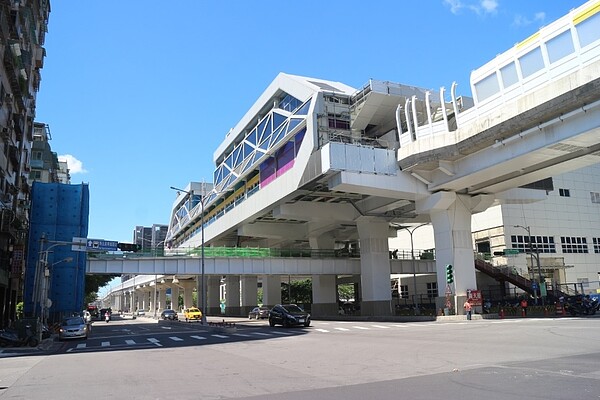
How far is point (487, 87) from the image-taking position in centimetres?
3350

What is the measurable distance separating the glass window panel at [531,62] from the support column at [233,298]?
56.6m

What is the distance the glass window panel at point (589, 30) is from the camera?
85.5ft

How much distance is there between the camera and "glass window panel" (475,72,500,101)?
32.8 m

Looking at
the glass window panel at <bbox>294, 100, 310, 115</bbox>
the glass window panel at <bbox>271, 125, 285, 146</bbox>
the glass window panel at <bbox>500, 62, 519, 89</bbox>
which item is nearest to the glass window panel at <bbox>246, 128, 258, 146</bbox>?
the glass window panel at <bbox>271, 125, 285, 146</bbox>

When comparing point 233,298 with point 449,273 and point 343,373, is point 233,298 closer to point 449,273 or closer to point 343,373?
point 449,273

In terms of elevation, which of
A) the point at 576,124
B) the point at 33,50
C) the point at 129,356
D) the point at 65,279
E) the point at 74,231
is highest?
the point at 33,50

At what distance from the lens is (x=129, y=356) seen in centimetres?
1931

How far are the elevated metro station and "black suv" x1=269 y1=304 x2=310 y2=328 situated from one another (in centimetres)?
1011

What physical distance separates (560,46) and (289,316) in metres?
24.2

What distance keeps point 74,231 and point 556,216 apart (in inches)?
2426

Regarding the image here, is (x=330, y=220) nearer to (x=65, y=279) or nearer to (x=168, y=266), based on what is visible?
(x=168, y=266)

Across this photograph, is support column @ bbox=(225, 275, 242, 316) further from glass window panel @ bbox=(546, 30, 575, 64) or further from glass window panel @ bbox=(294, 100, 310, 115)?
glass window panel @ bbox=(546, 30, 575, 64)

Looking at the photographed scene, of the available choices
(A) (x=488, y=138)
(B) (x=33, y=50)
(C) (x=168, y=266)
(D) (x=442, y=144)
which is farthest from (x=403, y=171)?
(B) (x=33, y=50)

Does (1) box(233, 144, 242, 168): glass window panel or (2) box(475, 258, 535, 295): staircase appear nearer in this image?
(2) box(475, 258, 535, 295): staircase
